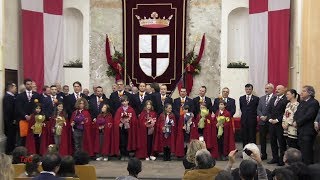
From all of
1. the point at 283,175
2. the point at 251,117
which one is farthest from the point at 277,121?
the point at 283,175

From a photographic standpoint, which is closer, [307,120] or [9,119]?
[307,120]

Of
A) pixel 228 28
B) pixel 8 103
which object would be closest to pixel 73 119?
pixel 8 103

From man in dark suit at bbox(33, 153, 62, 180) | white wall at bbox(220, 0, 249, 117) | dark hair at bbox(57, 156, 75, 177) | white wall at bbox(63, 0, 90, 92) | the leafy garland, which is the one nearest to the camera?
man in dark suit at bbox(33, 153, 62, 180)

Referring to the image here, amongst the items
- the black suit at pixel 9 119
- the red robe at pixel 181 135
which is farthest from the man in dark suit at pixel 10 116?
the red robe at pixel 181 135

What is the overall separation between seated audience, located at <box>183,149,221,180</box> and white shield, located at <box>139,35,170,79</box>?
1124 cm

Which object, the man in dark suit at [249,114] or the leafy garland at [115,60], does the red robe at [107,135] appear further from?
the leafy garland at [115,60]

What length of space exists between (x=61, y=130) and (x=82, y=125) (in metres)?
0.49

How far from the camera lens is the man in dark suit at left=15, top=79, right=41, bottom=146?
12.6 m

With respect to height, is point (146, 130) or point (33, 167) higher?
point (33, 167)

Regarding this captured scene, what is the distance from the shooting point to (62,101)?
42.7 ft

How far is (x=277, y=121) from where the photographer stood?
11.4 m

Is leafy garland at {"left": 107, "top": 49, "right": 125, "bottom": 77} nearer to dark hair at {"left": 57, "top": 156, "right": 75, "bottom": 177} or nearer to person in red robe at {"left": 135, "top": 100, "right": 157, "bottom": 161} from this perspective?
person in red robe at {"left": 135, "top": 100, "right": 157, "bottom": 161}

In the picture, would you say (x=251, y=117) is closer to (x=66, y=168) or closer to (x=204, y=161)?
(x=204, y=161)

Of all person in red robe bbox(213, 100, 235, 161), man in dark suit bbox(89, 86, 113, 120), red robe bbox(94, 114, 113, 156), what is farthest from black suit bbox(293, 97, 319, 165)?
man in dark suit bbox(89, 86, 113, 120)
